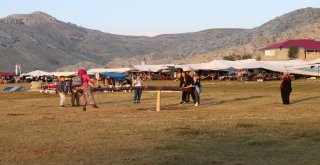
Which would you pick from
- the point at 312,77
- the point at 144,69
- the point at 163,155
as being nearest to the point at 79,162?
the point at 163,155

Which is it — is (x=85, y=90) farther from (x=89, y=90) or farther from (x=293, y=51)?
(x=293, y=51)

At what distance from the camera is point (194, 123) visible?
1733 cm

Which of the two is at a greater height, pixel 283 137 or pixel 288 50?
pixel 288 50

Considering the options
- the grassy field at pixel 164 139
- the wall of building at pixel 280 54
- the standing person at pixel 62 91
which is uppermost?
the wall of building at pixel 280 54

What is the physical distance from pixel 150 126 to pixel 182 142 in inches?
146

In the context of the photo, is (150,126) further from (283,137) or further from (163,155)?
(163,155)

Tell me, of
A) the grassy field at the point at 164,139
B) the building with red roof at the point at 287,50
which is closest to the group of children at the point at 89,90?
the grassy field at the point at 164,139

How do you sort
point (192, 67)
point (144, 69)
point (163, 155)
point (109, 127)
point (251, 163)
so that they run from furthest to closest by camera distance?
point (144, 69) < point (192, 67) < point (109, 127) < point (163, 155) < point (251, 163)

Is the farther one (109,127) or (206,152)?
(109,127)

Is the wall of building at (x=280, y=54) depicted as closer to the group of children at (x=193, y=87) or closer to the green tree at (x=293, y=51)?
the green tree at (x=293, y=51)

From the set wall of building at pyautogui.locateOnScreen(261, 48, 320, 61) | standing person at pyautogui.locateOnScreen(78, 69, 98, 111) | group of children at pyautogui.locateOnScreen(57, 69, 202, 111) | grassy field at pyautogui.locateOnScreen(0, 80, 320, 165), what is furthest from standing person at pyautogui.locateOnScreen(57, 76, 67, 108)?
wall of building at pyautogui.locateOnScreen(261, 48, 320, 61)

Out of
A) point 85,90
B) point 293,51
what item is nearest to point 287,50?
point 293,51

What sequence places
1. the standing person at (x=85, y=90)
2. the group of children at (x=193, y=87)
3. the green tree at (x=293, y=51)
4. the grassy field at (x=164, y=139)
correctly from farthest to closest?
the green tree at (x=293, y=51), the group of children at (x=193, y=87), the standing person at (x=85, y=90), the grassy field at (x=164, y=139)

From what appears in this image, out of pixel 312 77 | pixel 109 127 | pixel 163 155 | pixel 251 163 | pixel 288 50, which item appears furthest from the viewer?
pixel 288 50
